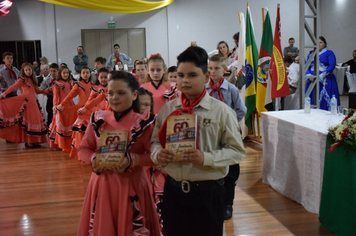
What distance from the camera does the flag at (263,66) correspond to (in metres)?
5.79

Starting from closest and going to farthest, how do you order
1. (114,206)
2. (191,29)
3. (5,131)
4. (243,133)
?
(114,206) → (243,133) → (5,131) → (191,29)

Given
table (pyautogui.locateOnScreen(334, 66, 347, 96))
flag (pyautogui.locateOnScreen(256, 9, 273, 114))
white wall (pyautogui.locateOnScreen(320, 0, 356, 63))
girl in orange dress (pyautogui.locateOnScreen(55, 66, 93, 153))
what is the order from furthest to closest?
1. white wall (pyautogui.locateOnScreen(320, 0, 356, 63))
2. table (pyautogui.locateOnScreen(334, 66, 347, 96))
3. girl in orange dress (pyautogui.locateOnScreen(55, 66, 93, 153))
4. flag (pyautogui.locateOnScreen(256, 9, 273, 114))

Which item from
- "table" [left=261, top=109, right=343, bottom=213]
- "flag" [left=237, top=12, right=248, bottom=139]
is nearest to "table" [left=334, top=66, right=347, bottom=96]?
"flag" [left=237, top=12, right=248, bottom=139]

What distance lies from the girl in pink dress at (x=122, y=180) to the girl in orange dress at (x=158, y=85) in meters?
1.30

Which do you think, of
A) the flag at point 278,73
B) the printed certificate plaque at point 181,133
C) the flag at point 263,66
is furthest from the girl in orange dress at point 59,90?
the printed certificate plaque at point 181,133

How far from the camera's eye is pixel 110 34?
572 inches

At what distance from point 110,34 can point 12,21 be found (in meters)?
3.40

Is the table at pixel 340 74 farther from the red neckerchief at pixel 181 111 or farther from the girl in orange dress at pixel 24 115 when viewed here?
the red neckerchief at pixel 181 111

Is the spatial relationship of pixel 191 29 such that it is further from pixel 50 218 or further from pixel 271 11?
pixel 50 218

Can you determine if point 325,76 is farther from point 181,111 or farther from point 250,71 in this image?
point 181,111

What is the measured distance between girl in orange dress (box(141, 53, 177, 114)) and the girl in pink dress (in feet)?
4.27

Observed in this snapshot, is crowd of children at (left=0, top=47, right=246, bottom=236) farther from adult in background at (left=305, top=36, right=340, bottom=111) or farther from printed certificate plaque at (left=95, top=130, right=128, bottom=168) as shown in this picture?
adult in background at (left=305, top=36, right=340, bottom=111)

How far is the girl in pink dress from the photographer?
6.97 ft

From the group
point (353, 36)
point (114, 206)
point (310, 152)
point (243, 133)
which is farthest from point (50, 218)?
point (353, 36)
